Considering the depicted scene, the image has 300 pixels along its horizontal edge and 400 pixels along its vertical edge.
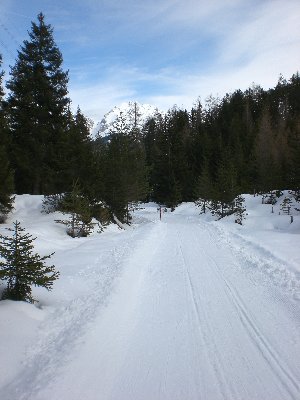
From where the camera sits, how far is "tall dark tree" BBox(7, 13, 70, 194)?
78.6ft

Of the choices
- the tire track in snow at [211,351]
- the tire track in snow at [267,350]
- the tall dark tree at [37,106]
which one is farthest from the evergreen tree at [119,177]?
the tire track in snow at [267,350]

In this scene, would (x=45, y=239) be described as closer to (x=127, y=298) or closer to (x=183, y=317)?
(x=127, y=298)

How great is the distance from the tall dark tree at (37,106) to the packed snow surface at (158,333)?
15140mm

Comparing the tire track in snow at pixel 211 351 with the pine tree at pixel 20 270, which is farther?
the pine tree at pixel 20 270

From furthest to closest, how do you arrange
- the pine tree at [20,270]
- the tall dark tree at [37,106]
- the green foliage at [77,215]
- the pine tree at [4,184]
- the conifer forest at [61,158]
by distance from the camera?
1. the tall dark tree at [37,106]
2. the conifer forest at [61,158]
3. the pine tree at [4,184]
4. the green foliage at [77,215]
5. the pine tree at [20,270]

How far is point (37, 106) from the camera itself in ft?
80.4

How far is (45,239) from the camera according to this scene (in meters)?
14.3

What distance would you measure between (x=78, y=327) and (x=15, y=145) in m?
20.7

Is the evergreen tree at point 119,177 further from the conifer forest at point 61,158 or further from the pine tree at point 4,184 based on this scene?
the pine tree at point 4,184

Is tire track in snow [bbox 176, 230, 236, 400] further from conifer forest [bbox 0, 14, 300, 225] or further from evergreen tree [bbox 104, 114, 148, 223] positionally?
evergreen tree [bbox 104, 114, 148, 223]

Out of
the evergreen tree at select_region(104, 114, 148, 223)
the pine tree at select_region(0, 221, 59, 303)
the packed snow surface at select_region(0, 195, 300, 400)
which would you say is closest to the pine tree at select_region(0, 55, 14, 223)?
the evergreen tree at select_region(104, 114, 148, 223)

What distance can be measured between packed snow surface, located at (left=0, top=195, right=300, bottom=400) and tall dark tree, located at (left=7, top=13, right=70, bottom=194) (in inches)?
596

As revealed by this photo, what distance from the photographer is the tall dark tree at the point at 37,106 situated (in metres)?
24.0

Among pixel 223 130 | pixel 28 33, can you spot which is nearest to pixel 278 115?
pixel 223 130
